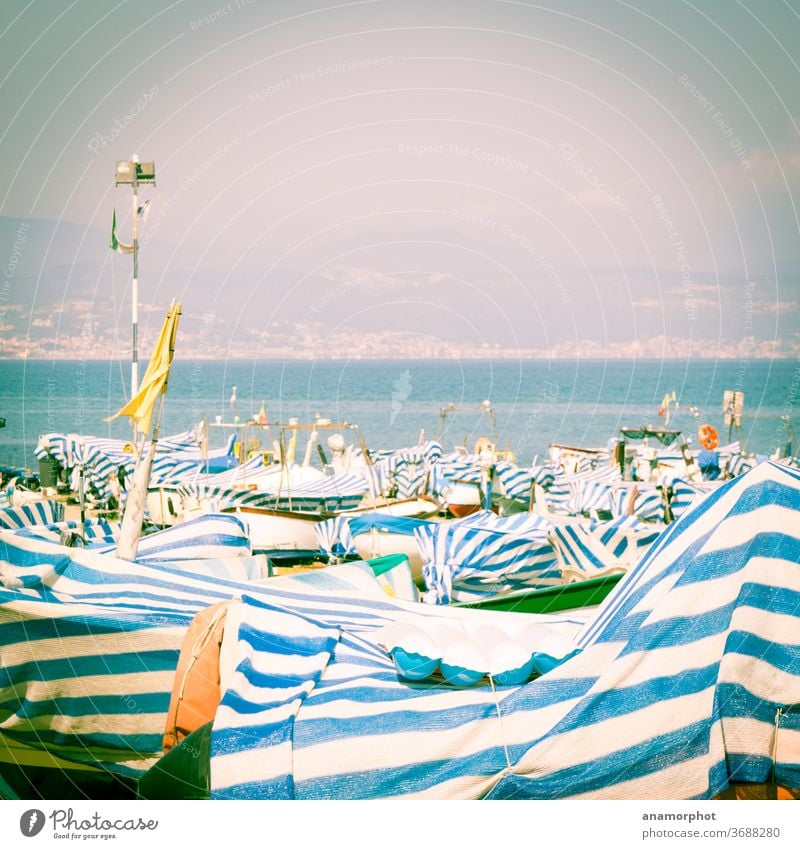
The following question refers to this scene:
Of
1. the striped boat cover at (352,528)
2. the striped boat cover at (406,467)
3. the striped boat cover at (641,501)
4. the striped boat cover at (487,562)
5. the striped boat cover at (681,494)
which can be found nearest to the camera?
the striped boat cover at (487,562)

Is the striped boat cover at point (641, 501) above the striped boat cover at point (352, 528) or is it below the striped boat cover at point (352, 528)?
above

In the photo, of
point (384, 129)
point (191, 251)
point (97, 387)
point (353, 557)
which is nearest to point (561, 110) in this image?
point (384, 129)

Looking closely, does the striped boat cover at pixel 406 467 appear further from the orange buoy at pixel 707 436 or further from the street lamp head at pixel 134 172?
the street lamp head at pixel 134 172

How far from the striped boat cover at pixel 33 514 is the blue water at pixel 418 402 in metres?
9.66

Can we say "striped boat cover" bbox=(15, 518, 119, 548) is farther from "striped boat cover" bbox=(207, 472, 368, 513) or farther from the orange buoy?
the orange buoy

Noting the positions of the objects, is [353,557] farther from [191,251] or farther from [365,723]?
[365,723]

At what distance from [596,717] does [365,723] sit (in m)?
0.76

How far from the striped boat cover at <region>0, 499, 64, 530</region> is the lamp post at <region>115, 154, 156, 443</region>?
3093 mm

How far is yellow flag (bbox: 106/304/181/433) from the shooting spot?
4.94 meters

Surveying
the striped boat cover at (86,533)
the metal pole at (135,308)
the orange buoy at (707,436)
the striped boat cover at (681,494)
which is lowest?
the striped boat cover at (86,533)

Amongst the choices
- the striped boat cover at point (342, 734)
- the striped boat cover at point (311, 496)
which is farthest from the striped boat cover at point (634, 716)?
the striped boat cover at point (311, 496)

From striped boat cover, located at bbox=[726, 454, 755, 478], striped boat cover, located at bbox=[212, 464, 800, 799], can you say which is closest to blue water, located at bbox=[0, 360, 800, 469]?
striped boat cover, located at bbox=[726, 454, 755, 478]

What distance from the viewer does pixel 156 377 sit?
5.02 m

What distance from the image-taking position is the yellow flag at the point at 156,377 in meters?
4.94
